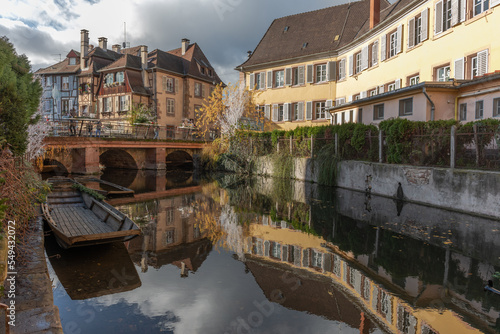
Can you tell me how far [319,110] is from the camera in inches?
1118

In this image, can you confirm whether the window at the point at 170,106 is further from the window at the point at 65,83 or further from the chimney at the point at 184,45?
the window at the point at 65,83

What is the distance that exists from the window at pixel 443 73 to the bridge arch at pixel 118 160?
22.9 metres

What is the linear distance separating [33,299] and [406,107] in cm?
1660

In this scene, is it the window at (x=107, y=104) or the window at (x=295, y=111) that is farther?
A: the window at (x=107, y=104)

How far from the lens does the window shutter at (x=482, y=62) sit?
1464cm

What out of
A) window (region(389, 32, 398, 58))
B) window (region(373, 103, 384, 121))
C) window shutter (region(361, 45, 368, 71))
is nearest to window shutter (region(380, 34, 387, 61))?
window (region(389, 32, 398, 58))

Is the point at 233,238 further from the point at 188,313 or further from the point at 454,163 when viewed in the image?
the point at 454,163

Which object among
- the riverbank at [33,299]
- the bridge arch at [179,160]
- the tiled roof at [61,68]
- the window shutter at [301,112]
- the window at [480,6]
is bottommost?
the riverbank at [33,299]

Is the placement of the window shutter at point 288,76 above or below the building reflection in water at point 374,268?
above

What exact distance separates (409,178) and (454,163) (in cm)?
173

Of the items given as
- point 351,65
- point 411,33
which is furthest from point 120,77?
point 411,33

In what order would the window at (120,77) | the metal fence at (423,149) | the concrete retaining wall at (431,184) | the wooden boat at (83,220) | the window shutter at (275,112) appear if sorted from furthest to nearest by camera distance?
the window at (120,77) < the window shutter at (275,112) < the metal fence at (423,149) < the concrete retaining wall at (431,184) < the wooden boat at (83,220)

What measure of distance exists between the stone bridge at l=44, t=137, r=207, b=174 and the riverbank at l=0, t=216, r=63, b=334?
1982 cm

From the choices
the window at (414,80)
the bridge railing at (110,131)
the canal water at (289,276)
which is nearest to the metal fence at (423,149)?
the canal water at (289,276)
